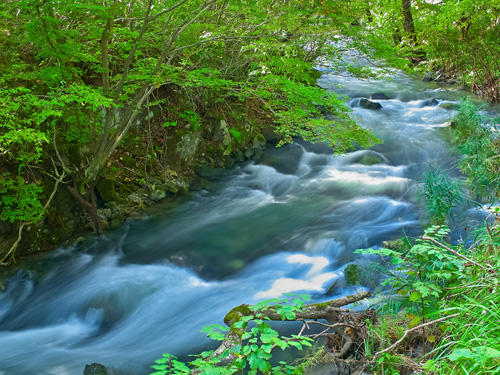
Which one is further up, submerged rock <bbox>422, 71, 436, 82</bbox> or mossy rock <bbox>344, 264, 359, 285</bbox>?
submerged rock <bbox>422, 71, 436, 82</bbox>

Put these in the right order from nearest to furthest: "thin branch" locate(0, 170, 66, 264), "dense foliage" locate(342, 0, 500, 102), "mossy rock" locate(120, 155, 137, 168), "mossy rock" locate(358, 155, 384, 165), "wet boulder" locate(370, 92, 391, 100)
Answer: "thin branch" locate(0, 170, 66, 264)
"mossy rock" locate(120, 155, 137, 168)
"mossy rock" locate(358, 155, 384, 165)
"dense foliage" locate(342, 0, 500, 102)
"wet boulder" locate(370, 92, 391, 100)

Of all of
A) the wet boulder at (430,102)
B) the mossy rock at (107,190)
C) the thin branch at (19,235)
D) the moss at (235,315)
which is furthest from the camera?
the wet boulder at (430,102)

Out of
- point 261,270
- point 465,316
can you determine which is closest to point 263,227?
point 261,270

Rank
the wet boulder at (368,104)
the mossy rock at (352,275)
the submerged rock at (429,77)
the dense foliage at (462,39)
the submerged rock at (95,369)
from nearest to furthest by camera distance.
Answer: the submerged rock at (95,369) < the mossy rock at (352,275) < the dense foliage at (462,39) < the wet boulder at (368,104) < the submerged rock at (429,77)

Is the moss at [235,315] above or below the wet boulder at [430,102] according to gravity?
above

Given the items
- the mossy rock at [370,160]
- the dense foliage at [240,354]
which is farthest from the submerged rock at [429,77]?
the dense foliage at [240,354]

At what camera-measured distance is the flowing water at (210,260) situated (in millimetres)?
4043

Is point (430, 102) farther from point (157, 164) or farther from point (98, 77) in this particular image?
point (98, 77)

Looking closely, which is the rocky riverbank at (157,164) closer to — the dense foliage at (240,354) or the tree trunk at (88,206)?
the tree trunk at (88,206)

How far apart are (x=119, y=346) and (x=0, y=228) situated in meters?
2.55

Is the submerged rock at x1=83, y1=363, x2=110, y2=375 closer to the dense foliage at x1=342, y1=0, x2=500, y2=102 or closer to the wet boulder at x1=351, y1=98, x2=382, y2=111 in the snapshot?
the dense foliage at x1=342, y1=0, x2=500, y2=102

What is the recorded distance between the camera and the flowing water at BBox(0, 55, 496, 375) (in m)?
4.04

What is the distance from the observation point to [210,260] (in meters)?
5.54

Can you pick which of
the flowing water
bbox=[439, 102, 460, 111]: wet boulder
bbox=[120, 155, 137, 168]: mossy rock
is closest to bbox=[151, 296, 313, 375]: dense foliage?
the flowing water
